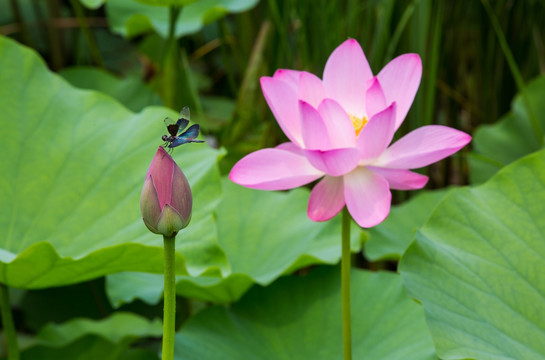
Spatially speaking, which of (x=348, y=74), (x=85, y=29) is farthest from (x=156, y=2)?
(x=348, y=74)

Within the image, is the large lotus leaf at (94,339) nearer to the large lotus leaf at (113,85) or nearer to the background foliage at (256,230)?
the background foliage at (256,230)

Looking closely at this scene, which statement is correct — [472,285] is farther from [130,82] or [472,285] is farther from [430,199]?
[130,82]

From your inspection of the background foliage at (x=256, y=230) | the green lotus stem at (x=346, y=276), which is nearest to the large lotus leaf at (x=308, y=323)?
the background foliage at (x=256, y=230)

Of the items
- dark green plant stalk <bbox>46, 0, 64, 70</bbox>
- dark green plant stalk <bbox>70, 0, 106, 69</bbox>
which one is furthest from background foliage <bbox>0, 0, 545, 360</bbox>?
dark green plant stalk <bbox>46, 0, 64, 70</bbox>

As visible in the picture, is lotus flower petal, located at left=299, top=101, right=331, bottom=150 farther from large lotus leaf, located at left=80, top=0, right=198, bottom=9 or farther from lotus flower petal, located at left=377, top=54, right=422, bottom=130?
large lotus leaf, located at left=80, top=0, right=198, bottom=9

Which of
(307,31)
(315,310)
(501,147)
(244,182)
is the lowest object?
A: (501,147)

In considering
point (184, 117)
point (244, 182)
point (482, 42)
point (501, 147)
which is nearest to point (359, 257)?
point (501, 147)

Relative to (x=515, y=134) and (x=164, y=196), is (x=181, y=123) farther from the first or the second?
(x=515, y=134)
